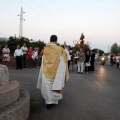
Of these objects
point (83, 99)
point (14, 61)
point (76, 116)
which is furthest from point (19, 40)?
point (76, 116)

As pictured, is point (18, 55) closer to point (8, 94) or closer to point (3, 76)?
point (3, 76)

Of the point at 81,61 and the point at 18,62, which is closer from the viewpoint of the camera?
the point at 81,61

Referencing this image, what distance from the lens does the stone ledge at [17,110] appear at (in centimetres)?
482

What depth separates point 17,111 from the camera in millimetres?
5121

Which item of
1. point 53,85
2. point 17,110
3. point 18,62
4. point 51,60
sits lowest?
point 17,110

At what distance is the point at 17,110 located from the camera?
5125 millimetres

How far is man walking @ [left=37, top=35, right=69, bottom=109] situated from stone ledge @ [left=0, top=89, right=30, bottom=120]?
4.02 ft

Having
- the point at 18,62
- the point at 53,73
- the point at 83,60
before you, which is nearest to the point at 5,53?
the point at 18,62

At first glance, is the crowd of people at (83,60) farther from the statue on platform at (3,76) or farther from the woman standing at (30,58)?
the statue on platform at (3,76)

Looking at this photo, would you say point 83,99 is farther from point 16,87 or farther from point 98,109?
point 16,87

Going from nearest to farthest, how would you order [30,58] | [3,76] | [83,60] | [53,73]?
[3,76]
[53,73]
[83,60]
[30,58]

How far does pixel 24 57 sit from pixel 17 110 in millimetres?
15269

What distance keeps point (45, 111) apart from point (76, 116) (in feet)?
2.69

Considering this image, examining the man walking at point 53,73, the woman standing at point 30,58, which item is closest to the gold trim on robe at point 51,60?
the man walking at point 53,73
